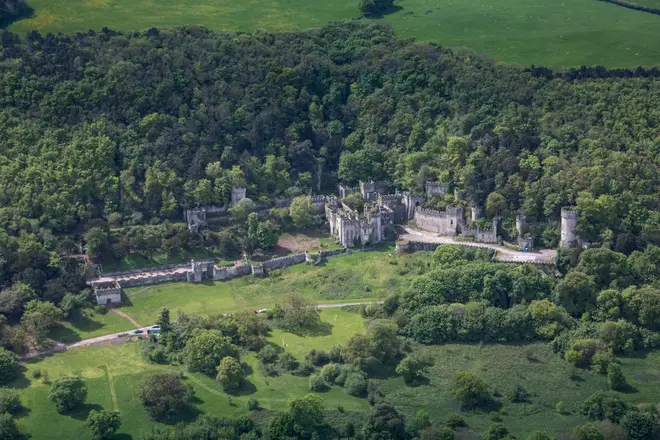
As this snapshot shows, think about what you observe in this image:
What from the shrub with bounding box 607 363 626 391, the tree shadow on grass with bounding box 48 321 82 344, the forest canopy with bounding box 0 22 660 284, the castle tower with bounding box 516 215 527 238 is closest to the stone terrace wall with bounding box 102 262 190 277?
the forest canopy with bounding box 0 22 660 284

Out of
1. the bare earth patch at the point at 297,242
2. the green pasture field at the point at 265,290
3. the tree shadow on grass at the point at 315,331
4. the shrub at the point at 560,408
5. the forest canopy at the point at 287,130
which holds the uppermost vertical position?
the forest canopy at the point at 287,130

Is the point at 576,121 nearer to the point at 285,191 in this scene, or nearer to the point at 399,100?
the point at 399,100

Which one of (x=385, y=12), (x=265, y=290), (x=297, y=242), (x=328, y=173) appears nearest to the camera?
(x=265, y=290)

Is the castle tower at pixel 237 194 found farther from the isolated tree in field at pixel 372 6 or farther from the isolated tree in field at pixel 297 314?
the isolated tree in field at pixel 372 6

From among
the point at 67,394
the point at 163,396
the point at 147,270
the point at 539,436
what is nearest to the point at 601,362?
the point at 539,436

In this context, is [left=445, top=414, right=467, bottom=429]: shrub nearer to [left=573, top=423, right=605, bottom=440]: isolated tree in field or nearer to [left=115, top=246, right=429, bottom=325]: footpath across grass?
[left=573, top=423, right=605, bottom=440]: isolated tree in field

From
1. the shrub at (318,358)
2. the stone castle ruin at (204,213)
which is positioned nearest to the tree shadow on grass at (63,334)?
the stone castle ruin at (204,213)

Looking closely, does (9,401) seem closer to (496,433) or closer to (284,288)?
(284,288)
